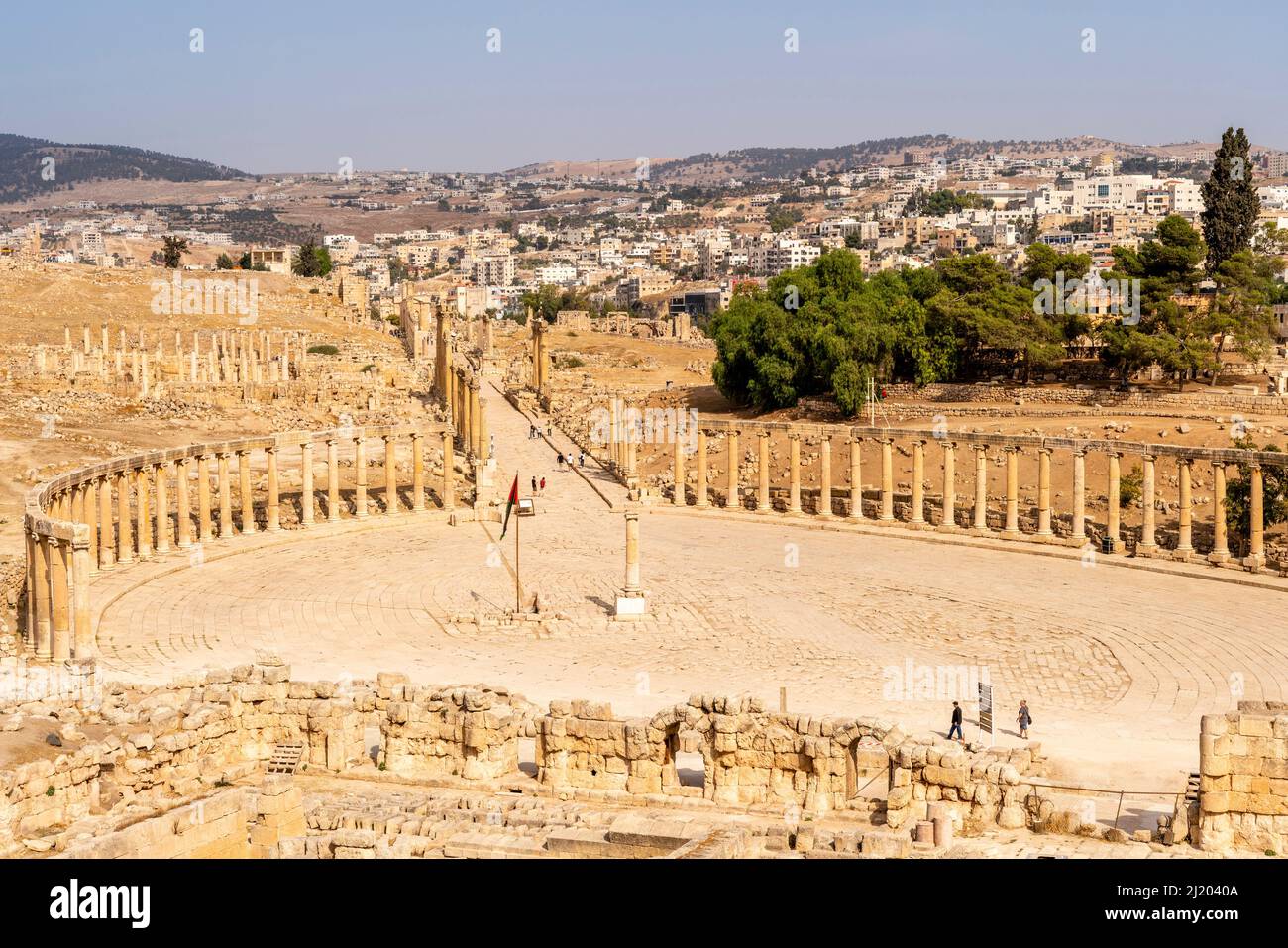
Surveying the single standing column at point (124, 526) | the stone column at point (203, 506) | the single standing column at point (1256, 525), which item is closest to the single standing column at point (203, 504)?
the stone column at point (203, 506)

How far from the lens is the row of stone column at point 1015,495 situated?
4512 centimetres

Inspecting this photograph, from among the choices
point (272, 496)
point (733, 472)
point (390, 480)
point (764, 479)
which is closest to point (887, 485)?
point (764, 479)

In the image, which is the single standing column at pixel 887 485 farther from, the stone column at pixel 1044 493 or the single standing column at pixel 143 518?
the single standing column at pixel 143 518

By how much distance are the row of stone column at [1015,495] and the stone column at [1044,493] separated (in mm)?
29

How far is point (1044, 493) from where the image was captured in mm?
49312

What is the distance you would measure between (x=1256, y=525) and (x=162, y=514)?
2985cm

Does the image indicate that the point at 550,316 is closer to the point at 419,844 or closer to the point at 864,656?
the point at 864,656

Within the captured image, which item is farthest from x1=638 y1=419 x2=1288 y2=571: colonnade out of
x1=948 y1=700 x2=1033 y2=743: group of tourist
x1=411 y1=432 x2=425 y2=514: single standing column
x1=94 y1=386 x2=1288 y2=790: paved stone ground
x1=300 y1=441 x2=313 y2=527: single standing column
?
x1=948 y1=700 x2=1033 y2=743: group of tourist

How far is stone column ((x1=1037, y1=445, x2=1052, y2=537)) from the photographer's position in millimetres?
48944

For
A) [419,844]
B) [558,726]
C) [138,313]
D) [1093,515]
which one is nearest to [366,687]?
[558,726]

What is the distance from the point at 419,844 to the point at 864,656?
19.9m

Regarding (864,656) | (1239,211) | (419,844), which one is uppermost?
(1239,211)
